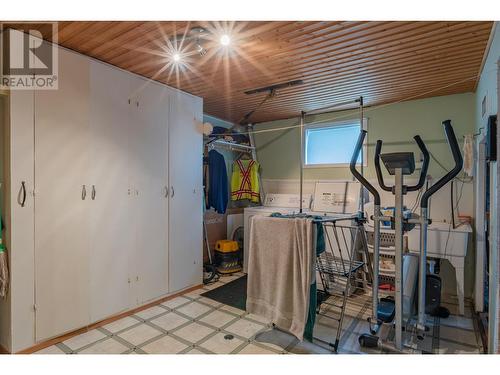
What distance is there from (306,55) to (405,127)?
202 cm

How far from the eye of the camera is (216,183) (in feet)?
13.6

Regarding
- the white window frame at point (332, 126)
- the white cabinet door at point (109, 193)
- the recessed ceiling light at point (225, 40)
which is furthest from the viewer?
the white window frame at point (332, 126)

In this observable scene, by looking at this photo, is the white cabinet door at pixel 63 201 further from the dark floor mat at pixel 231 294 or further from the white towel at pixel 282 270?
the white towel at pixel 282 270

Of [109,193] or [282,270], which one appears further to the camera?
[109,193]

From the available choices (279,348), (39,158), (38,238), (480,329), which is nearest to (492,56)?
(480,329)

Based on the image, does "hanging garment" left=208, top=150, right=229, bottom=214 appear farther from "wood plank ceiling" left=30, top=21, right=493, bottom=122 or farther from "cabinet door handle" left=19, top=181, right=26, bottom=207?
"cabinet door handle" left=19, top=181, right=26, bottom=207

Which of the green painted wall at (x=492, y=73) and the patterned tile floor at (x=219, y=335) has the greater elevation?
the green painted wall at (x=492, y=73)

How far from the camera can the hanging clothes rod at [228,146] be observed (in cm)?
431

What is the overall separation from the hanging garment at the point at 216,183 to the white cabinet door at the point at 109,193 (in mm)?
1425

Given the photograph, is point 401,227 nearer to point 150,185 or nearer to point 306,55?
point 306,55

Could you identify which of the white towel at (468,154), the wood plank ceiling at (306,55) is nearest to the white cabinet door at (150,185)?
the wood plank ceiling at (306,55)

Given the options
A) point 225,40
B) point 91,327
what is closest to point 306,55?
point 225,40
